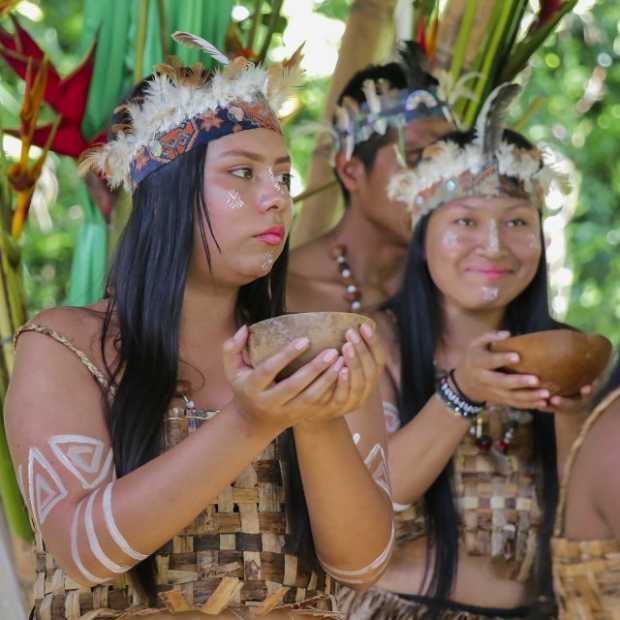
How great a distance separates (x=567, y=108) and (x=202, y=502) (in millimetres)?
6217

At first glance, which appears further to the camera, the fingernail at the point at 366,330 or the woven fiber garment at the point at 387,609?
the woven fiber garment at the point at 387,609

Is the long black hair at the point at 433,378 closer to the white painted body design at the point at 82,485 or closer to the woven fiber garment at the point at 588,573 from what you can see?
the woven fiber garment at the point at 588,573

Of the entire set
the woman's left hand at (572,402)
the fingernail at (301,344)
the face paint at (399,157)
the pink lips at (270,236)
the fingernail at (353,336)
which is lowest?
the woman's left hand at (572,402)

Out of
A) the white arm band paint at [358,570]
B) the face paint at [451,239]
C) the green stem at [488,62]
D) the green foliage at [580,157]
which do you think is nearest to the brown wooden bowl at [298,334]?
the white arm band paint at [358,570]

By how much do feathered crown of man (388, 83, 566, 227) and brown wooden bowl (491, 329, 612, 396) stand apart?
64cm

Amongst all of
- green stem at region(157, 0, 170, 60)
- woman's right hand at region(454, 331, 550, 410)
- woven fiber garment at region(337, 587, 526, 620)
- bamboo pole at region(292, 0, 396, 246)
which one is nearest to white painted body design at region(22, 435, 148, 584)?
woman's right hand at region(454, 331, 550, 410)

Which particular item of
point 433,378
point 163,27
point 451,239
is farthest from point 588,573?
point 163,27

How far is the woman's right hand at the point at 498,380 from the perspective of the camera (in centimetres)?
233

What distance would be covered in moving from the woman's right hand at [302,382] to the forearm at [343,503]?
13cm

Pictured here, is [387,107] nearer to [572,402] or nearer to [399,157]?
[399,157]

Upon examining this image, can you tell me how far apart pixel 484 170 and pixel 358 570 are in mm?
1324

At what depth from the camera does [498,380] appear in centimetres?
236

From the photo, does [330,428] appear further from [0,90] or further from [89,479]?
[0,90]

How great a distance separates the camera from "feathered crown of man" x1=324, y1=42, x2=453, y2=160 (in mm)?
3398
